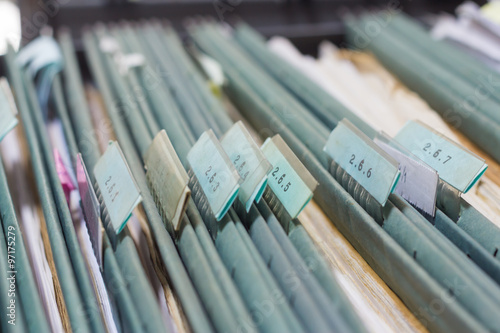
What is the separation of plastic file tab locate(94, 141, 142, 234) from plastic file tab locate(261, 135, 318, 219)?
0.69 ft

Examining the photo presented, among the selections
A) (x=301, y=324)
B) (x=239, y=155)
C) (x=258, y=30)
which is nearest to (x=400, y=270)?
(x=301, y=324)

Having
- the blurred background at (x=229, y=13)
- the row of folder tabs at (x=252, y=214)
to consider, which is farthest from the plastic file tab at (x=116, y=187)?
the blurred background at (x=229, y=13)

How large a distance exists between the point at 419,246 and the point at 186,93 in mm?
630

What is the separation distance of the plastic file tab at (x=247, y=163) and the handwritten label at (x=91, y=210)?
0.22 m

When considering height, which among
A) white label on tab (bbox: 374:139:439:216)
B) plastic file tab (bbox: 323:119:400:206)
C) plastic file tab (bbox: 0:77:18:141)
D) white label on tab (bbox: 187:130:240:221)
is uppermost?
plastic file tab (bbox: 0:77:18:141)

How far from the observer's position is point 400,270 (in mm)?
609

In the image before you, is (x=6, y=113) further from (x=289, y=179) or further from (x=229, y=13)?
(x=229, y=13)

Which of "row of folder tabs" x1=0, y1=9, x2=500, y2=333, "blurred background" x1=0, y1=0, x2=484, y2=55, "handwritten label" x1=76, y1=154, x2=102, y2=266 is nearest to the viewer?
"row of folder tabs" x1=0, y1=9, x2=500, y2=333

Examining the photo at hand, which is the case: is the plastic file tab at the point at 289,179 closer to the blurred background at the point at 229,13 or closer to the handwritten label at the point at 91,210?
the handwritten label at the point at 91,210

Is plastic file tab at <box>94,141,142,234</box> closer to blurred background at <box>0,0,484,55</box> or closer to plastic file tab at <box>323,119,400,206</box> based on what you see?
plastic file tab at <box>323,119,400,206</box>

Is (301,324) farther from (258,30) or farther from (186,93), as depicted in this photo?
(258,30)

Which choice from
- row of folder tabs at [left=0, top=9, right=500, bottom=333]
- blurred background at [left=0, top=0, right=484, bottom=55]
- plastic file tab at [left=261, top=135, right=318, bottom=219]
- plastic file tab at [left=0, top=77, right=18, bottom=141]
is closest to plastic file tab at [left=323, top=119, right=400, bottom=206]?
row of folder tabs at [left=0, top=9, right=500, bottom=333]

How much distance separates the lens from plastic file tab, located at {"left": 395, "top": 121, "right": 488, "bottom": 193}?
656mm

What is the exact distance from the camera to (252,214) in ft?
2.26
